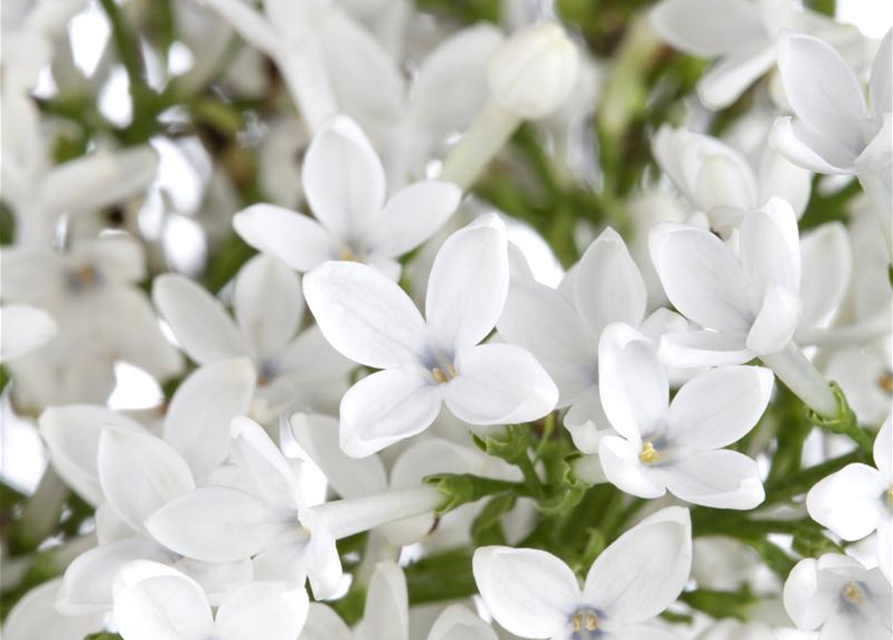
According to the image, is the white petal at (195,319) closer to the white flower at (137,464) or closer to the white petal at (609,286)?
the white flower at (137,464)

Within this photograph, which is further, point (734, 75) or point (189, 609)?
point (734, 75)

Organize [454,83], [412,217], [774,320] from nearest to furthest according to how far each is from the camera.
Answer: [774,320] → [412,217] → [454,83]

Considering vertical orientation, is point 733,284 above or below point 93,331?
above

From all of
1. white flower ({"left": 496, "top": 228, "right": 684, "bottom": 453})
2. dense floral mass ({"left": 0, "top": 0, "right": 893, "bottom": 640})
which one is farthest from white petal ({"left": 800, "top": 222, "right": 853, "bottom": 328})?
white flower ({"left": 496, "top": 228, "right": 684, "bottom": 453})

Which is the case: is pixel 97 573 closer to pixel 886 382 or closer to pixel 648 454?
pixel 648 454

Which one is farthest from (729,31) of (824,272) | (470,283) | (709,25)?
(470,283)

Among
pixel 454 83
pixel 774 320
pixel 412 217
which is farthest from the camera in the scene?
pixel 454 83

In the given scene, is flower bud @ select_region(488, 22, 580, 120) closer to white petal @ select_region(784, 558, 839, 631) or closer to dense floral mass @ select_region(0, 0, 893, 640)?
dense floral mass @ select_region(0, 0, 893, 640)
